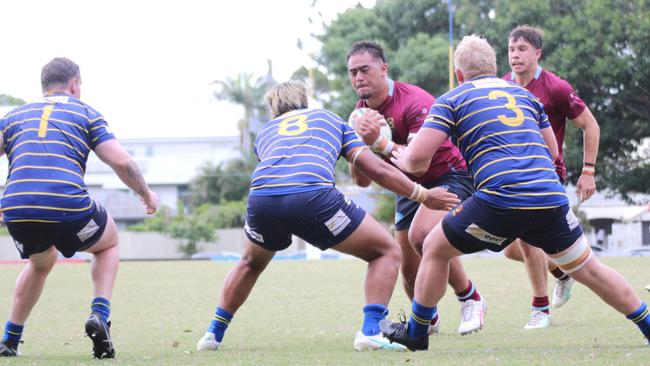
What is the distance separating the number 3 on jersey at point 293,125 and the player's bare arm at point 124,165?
3.25ft

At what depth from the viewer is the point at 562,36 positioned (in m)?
32.2

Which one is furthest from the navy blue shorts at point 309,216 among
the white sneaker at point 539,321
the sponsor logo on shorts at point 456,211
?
the white sneaker at point 539,321

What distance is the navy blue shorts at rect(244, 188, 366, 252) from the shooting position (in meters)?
6.35

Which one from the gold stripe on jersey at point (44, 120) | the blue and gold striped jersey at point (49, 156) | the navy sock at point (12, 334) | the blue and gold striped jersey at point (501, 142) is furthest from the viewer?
the navy sock at point (12, 334)

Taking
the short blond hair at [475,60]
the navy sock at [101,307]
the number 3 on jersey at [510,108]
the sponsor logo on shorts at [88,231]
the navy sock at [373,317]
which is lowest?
the navy sock at [373,317]

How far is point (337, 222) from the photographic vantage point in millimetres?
6418

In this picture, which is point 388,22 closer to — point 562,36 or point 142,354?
point 562,36

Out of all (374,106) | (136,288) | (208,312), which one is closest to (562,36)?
(136,288)

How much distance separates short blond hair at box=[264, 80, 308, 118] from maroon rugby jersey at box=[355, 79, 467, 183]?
1181mm

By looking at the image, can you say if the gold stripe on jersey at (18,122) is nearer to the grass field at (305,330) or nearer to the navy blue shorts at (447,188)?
the grass field at (305,330)

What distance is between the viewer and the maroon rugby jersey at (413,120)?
312 inches

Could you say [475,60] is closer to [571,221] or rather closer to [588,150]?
[571,221]

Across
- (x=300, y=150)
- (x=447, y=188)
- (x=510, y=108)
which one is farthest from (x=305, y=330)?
(x=510, y=108)

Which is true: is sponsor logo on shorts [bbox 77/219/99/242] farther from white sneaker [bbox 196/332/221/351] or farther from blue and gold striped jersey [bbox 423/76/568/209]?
blue and gold striped jersey [bbox 423/76/568/209]
